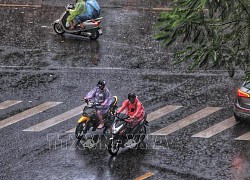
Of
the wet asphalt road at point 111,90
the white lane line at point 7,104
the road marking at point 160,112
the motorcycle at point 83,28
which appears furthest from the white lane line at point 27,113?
the motorcycle at point 83,28

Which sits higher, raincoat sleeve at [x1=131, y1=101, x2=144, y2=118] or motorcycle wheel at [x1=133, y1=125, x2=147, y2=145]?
raincoat sleeve at [x1=131, y1=101, x2=144, y2=118]

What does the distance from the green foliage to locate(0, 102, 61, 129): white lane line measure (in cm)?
870

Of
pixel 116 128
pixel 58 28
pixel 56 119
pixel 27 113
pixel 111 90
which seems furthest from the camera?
pixel 58 28

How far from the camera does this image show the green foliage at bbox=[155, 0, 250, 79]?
1085 cm

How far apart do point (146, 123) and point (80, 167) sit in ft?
7.21

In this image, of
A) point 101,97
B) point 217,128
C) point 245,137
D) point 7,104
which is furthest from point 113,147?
point 7,104

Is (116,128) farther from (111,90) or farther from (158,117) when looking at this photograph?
(111,90)

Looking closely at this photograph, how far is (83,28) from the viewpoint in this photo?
25328mm

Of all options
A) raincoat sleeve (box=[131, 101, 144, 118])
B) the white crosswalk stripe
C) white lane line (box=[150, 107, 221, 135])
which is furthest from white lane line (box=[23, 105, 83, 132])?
raincoat sleeve (box=[131, 101, 144, 118])

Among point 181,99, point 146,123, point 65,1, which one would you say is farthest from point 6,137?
point 65,1

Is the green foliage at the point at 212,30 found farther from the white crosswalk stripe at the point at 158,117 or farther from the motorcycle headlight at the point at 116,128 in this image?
the white crosswalk stripe at the point at 158,117

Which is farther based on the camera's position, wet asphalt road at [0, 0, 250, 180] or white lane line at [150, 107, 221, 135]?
white lane line at [150, 107, 221, 135]

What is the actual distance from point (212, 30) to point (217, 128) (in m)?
8.19

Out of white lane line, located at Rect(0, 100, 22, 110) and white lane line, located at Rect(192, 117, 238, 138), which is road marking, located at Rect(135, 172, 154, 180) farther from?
white lane line, located at Rect(0, 100, 22, 110)
